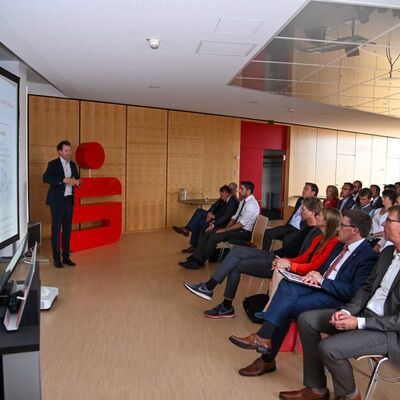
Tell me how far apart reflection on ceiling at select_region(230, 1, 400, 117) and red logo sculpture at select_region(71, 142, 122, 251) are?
2.95m

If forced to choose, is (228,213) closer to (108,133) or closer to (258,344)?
(258,344)

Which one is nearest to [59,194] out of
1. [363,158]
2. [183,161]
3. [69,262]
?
[69,262]

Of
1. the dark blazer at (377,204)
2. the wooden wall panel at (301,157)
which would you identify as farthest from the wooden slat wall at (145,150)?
the dark blazer at (377,204)

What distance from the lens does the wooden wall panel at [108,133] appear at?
826 centimetres

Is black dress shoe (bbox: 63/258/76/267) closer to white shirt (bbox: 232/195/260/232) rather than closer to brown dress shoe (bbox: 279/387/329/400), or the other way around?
white shirt (bbox: 232/195/260/232)

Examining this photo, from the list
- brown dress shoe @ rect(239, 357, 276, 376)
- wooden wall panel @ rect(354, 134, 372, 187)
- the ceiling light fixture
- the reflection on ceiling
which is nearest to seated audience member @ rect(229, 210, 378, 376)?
brown dress shoe @ rect(239, 357, 276, 376)

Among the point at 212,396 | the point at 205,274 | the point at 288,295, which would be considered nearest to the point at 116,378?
the point at 212,396

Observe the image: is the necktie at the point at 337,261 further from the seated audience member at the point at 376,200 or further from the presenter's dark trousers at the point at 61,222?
the seated audience member at the point at 376,200

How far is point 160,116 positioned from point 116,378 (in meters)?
7.19

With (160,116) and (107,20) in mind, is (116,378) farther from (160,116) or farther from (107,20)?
(160,116)

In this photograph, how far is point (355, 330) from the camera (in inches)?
94.1

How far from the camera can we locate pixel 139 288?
4.92 m

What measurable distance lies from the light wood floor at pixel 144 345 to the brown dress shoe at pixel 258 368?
4 centimetres

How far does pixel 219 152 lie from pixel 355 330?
8.29 m
